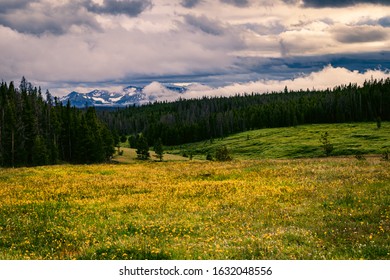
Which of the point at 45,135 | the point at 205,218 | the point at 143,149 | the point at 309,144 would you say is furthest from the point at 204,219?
the point at 309,144

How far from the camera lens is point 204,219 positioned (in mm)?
16828

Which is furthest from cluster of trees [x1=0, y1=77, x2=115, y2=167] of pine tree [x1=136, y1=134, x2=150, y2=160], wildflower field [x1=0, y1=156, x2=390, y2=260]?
wildflower field [x1=0, y1=156, x2=390, y2=260]

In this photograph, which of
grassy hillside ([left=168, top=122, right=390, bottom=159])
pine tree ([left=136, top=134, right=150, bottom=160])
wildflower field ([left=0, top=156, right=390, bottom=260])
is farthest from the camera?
pine tree ([left=136, top=134, right=150, bottom=160])

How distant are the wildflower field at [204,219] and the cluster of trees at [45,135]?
56.8m

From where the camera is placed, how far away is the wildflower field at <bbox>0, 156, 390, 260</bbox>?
11.7 meters

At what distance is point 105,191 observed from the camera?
Result: 26281 millimetres

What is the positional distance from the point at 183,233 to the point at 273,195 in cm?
900

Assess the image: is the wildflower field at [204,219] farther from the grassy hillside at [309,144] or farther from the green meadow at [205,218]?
the grassy hillside at [309,144]

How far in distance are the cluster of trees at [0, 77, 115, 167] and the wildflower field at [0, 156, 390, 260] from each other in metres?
56.8

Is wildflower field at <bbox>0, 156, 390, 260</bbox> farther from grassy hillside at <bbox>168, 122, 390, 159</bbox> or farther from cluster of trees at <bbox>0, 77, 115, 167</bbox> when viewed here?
grassy hillside at <bbox>168, 122, 390, 159</bbox>

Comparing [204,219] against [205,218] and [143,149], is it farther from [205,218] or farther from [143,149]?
[143,149]

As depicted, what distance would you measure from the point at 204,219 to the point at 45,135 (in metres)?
87.3

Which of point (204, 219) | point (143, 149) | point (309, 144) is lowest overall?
point (309, 144)
